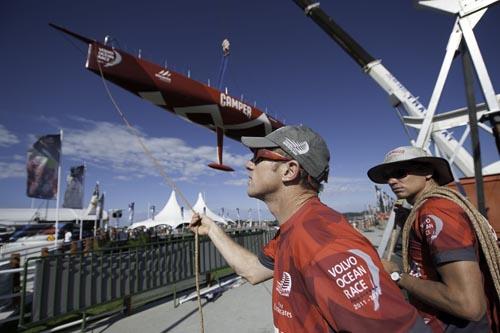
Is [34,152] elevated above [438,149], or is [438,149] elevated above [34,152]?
[34,152]

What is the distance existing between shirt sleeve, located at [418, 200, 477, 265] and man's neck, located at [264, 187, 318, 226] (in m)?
0.75

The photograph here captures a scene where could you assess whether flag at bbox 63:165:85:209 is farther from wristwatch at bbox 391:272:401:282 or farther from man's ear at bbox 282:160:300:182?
wristwatch at bbox 391:272:401:282

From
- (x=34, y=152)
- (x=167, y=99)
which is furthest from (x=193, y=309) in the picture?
(x=34, y=152)

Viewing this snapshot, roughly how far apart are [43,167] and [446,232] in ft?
53.3

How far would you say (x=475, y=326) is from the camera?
1.60m

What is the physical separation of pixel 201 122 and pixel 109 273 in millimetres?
7859

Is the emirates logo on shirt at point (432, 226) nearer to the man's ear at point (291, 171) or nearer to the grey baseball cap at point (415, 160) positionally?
the grey baseball cap at point (415, 160)

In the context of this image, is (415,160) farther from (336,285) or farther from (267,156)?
(336,285)

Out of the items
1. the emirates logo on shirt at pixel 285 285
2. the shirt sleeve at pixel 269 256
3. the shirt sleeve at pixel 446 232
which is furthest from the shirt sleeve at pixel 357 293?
the shirt sleeve at pixel 269 256

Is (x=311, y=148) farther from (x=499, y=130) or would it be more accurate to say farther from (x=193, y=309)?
(x=193, y=309)

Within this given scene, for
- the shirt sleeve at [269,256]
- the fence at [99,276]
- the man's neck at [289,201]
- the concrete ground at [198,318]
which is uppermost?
the man's neck at [289,201]

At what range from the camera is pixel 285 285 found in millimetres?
1167

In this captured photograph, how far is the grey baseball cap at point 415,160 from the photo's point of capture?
6.90 feet

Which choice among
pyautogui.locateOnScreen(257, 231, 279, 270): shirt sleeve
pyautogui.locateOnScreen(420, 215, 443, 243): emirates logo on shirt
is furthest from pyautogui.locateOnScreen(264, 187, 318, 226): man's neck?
pyautogui.locateOnScreen(420, 215, 443, 243): emirates logo on shirt
